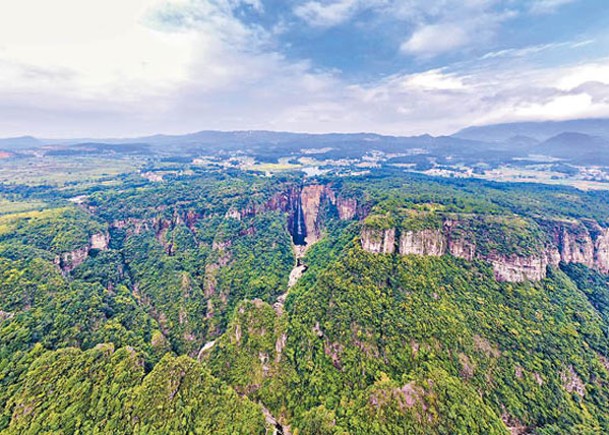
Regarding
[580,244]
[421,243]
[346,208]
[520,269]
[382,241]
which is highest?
[421,243]

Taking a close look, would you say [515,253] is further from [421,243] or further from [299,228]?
[299,228]

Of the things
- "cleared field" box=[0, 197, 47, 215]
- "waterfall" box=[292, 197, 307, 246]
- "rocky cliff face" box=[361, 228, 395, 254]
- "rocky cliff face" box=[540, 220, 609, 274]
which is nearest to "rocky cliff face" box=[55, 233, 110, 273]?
"cleared field" box=[0, 197, 47, 215]

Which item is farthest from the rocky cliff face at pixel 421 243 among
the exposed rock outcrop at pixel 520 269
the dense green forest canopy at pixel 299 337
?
the exposed rock outcrop at pixel 520 269

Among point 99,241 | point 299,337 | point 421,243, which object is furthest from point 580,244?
point 99,241

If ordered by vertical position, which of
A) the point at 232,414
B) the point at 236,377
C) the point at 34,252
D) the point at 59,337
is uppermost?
the point at 34,252

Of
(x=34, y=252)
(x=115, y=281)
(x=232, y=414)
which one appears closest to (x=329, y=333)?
(x=232, y=414)

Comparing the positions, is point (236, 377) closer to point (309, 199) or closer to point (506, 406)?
point (506, 406)

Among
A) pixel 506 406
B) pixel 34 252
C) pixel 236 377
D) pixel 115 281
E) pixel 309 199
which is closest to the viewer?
pixel 506 406

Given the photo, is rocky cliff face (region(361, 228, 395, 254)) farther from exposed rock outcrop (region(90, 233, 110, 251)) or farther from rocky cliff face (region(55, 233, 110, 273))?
exposed rock outcrop (region(90, 233, 110, 251))

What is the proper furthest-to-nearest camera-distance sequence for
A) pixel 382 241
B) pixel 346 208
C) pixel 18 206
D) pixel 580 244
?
pixel 346 208
pixel 18 206
pixel 580 244
pixel 382 241
